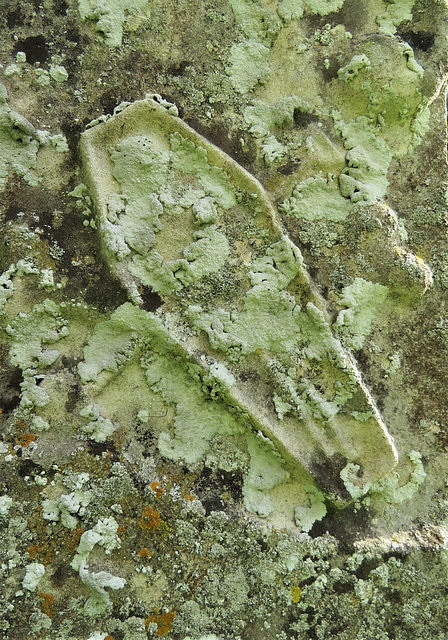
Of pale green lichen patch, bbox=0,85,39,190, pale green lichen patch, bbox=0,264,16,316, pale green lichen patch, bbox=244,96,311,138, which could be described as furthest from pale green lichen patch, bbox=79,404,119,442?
pale green lichen patch, bbox=244,96,311,138

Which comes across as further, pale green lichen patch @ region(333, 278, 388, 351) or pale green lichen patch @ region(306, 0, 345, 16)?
pale green lichen patch @ region(306, 0, 345, 16)

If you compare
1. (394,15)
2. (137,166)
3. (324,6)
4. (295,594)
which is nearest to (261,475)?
(295,594)

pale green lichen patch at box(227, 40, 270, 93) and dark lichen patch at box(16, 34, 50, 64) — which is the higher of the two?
pale green lichen patch at box(227, 40, 270, 93)

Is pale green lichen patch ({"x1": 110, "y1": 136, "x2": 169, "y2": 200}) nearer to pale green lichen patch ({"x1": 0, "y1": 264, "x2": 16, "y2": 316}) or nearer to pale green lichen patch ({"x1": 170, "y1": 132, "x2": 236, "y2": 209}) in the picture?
pale green lichen patch ({"x1": 170, "y1": 132, "x2": 236, "y2": 209})

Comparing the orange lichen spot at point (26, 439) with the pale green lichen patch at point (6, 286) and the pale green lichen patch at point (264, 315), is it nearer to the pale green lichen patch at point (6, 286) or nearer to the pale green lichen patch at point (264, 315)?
the pale green lichen patch at point (6, 286)

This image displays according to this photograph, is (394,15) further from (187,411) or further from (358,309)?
(187,411)

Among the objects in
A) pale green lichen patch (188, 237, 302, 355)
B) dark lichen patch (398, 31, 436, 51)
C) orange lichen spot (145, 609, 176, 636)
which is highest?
dark lichen patch (398, 31, 436, 51)

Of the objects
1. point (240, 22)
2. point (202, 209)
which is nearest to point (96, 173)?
point (202, 209)

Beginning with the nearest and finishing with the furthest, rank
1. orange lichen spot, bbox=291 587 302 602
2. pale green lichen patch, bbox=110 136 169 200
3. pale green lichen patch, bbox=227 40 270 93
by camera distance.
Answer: orange lichen spot, bbox=291 587 302 602 < pale green lichen patch, bbox=110 136 169 200 < pale green lichen patch, bbox=227 40 270 93
